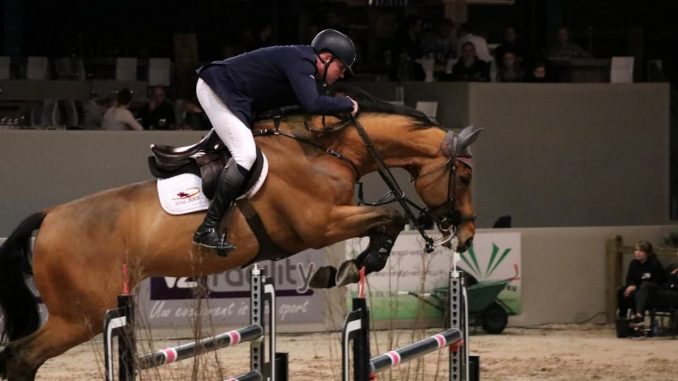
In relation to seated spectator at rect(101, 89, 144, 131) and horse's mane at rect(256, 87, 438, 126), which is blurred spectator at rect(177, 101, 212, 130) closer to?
seated spectator at rect(101, 89, 144, 131)

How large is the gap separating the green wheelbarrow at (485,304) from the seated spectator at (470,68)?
3287 mm

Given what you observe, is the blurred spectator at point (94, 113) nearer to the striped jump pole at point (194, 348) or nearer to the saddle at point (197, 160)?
the saddle at point (197, 160)

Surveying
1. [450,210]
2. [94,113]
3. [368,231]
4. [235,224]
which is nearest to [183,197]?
[235,224]

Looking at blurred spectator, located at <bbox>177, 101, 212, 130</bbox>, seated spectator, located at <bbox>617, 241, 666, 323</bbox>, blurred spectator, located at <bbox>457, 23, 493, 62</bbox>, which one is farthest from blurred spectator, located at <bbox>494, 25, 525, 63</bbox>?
seated spectator, located at <bbox>617, 241, 666, 323</bbox>

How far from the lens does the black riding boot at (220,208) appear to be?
7848 millimetres

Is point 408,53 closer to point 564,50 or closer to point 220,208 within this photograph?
point 564,50

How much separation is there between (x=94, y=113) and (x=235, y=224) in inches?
314

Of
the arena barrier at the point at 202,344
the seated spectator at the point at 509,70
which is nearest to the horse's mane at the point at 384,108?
the arena barrier at the point at 202,344

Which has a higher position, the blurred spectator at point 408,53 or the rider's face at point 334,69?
the blurred spectator at point 408,53

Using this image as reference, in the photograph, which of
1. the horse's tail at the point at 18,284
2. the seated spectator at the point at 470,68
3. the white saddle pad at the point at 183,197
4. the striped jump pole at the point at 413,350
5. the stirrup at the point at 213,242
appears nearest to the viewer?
the striped jump pole at the point at 413,350

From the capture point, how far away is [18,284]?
8.40 meters

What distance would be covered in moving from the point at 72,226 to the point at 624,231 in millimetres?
8401

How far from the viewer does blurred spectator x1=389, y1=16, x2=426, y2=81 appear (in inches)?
681

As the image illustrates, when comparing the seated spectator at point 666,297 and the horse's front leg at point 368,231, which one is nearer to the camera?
the horse's front leg at point 368,231
